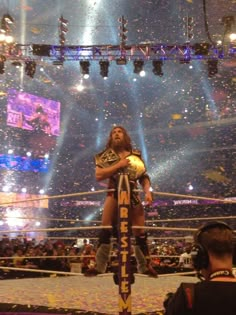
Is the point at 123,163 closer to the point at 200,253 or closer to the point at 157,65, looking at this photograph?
the point at 200,253

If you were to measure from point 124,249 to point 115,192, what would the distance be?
41 cm

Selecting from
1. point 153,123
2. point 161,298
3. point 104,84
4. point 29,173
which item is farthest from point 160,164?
point 161,298

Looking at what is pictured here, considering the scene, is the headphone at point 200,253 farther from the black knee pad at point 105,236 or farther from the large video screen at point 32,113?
the large video screen at point 32,113

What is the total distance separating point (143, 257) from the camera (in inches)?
77.9

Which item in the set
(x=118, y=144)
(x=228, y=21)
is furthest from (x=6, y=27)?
(x=118, y=144)

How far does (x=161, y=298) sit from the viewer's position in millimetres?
2299

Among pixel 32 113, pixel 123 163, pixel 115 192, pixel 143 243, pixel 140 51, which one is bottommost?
pixel 143 243

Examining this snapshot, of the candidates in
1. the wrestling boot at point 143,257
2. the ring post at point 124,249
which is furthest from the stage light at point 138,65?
the ring post at point 124,249

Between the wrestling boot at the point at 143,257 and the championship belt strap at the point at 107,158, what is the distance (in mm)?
366

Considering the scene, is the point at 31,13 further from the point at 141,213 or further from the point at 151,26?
the point at 141,213

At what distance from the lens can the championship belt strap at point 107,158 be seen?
2020mm

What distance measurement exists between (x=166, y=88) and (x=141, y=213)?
61.1ft

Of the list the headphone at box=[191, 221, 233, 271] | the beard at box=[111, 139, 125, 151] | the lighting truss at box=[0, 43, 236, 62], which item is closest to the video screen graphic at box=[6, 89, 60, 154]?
the lighting truss at box=[0, 43, 236, 62]

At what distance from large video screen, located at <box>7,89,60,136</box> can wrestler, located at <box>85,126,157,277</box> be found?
42.3 ft
